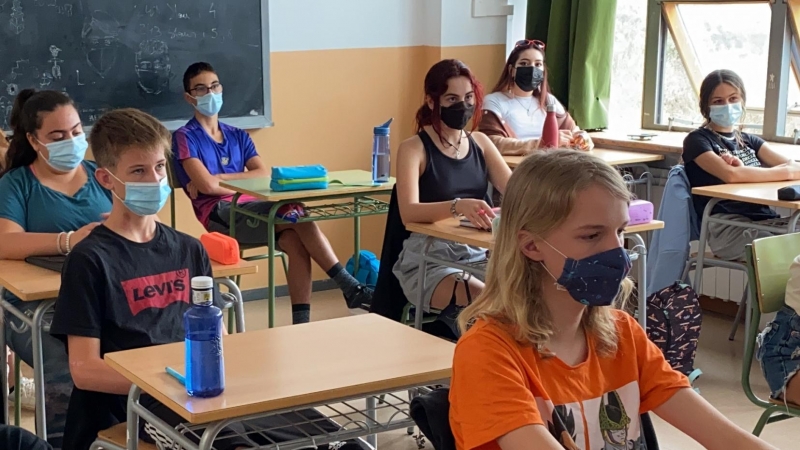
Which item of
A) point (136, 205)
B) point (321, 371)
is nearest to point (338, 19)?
point (136, 205)

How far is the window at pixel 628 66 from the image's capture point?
5.91 meters

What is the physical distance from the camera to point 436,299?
3.53 metres

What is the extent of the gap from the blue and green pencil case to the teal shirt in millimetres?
1002

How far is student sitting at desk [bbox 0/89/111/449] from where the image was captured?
315cm

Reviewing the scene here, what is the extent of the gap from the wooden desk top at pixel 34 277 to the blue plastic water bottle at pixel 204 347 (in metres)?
0.90

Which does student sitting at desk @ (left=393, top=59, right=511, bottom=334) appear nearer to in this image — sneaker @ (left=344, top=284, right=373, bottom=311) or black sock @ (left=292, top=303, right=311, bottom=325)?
sneaker @ (left=344, top=284, right=373, bottom=311)

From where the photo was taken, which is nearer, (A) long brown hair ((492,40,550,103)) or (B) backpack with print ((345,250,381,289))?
(B) backpack with print ((345,250,381,289))

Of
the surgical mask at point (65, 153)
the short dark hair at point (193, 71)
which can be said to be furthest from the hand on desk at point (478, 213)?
the short dark hair at point (193, 71)

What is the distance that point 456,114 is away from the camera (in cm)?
374

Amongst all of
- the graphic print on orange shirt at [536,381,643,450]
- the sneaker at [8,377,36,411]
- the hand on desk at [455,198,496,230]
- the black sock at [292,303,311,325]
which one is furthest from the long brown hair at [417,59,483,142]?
the graphic print on orange shirt at [536,381,643,450]

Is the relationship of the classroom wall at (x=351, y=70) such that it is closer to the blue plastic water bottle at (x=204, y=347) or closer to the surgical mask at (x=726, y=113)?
the surgical mask at (x=726, y=113)

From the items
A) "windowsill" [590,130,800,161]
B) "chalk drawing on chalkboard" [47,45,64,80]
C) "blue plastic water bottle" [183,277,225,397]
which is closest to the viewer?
"blue plastic water bottle" [183,277,225,397]

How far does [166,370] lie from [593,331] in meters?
0.81

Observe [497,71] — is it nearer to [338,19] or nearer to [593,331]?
[338,19]
